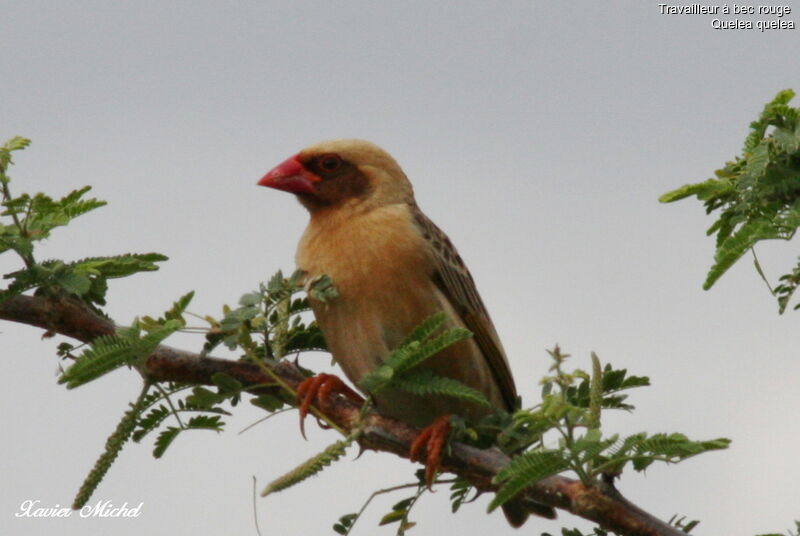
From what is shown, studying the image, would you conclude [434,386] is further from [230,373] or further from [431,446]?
[230,373]

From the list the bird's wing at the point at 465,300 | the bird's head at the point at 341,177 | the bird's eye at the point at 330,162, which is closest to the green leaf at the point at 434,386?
the bird's wing at the point at 465,300

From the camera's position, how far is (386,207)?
6125 millimetres

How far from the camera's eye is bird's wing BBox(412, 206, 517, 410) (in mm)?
5879

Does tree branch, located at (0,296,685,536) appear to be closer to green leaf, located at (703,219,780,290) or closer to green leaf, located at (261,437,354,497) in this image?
green leaf, located at (261,437,354,497)

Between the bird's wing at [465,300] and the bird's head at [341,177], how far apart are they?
250 mm

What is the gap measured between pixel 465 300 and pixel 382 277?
0.61 metres

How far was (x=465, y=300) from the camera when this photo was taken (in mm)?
6000

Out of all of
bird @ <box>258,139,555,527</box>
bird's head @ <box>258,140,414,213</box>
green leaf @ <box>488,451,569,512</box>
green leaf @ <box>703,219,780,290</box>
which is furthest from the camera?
bird's head @ <box>258,140,414,213</box>

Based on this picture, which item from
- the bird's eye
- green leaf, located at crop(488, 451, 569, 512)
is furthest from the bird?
green leaf, located at crop(488, 451, 569, 512)

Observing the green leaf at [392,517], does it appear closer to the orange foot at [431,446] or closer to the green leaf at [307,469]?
the orange foot at [431,446]

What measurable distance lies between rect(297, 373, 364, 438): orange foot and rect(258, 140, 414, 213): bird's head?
126 cm

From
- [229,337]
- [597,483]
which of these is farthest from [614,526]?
[229,337]

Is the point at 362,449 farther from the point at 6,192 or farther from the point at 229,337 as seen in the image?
the point at 6,192

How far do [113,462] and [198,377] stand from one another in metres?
0.53
